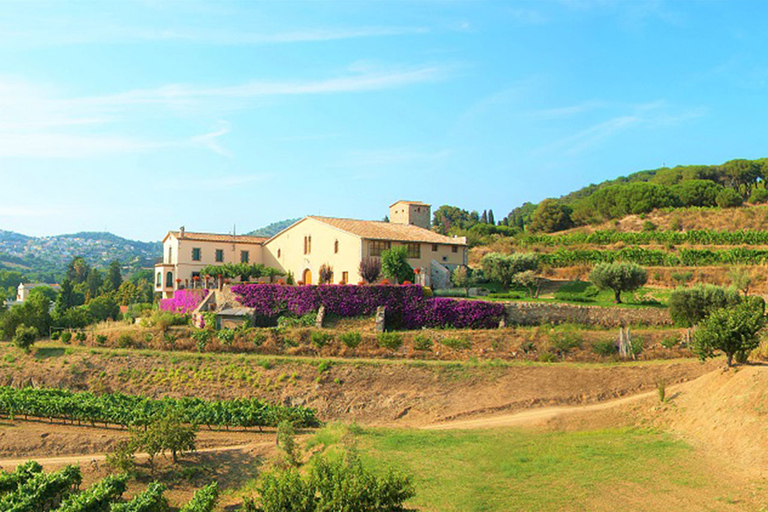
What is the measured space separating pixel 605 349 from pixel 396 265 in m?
14.5

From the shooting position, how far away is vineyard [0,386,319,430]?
2328cm

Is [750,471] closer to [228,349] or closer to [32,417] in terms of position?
[228,349]

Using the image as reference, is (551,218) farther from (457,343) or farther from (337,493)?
(337,493)

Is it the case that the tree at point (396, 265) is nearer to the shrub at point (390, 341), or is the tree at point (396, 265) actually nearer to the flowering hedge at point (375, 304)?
the flowering hedge at point (375, 304)

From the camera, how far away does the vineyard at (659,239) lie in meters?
49.3

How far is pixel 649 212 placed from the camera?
67.4m

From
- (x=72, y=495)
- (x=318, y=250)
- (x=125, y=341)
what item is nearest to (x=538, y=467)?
(x=72, y=495)

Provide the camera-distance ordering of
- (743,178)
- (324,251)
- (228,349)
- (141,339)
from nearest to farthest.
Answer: (228,349), (141,339), (324,251), (743,178)

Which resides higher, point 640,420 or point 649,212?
point 649,212

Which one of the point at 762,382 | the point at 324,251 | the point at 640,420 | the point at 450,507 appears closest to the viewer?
the point at 450,507

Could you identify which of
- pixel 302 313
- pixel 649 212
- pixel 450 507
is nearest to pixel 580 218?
pixel 649 212

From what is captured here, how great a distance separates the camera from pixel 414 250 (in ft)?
137

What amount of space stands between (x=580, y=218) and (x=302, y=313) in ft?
155

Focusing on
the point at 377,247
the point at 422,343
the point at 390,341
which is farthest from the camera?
the point at 377,247
